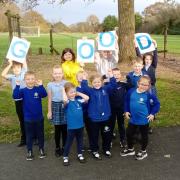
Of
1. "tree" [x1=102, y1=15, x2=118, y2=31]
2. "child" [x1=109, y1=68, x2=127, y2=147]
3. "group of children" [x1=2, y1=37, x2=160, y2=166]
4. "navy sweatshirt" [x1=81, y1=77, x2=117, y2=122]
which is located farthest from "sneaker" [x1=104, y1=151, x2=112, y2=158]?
"tree" [x1=102, y1=15, x2=118, y2=31]

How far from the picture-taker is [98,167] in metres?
5.64

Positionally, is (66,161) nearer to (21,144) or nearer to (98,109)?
(98,109)

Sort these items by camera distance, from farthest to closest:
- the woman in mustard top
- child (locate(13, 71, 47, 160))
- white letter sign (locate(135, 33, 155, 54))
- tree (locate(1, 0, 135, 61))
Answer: tree (locate(1, 0, 135, 61)), white letter sign (locate(135, 33, 155, 54)), the woman in mustard top, child (locate(13, 71, 47, 160))

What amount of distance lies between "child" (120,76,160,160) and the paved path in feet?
0.96

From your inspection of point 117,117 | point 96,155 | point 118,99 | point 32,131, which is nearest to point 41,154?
point 32,131

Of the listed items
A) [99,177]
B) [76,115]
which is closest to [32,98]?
[76,115]

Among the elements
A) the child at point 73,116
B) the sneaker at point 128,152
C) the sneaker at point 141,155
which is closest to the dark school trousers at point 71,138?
the child at point 73,116

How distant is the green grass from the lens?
7.43 metres

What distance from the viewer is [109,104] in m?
6.04

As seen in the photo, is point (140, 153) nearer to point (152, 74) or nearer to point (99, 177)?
point (99, 177)

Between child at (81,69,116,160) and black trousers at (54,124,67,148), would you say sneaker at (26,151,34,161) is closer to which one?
black trousers at (54,124,67,148)

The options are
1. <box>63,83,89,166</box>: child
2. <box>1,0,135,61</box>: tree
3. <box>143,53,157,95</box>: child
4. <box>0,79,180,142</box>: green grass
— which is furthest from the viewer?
<box>1,0,135,61</box>: tree

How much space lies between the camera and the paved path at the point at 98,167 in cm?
Result: 534

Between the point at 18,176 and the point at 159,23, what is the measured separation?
132 ft
